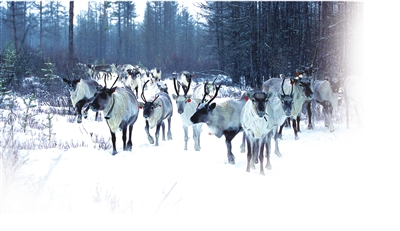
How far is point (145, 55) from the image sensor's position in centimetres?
Answer: 3609

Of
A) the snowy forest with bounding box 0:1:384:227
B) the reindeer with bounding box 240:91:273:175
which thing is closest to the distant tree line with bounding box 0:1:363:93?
the snowy forest with bounding box 0:1:384:227

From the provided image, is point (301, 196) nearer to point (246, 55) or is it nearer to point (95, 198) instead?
point (95, 198)

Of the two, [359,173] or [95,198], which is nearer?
[95,198]

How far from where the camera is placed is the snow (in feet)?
10.9

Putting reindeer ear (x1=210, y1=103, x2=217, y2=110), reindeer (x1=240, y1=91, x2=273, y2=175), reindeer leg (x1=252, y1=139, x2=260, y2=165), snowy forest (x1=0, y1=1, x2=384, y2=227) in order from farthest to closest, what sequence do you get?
1. reindeer ear (x1=210, y1=103, x2=217, y2=110)
2. reindeer leg (x1=252, y1=139, x2=260, y2=165)
3. reindeer (x1=240, y1=91, x2=273, y2=175)
4. snowy forest (x1=0, y1=1, x2=384, y2=227)

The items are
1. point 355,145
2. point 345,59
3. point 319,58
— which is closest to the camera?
point 355,145

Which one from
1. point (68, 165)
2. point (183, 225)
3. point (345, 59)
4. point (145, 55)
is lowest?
point (183, 225)

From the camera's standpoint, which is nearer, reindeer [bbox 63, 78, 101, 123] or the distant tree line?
reindeer [bbox 63, 78, 101, 123]

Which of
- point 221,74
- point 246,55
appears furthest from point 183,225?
point 221,74

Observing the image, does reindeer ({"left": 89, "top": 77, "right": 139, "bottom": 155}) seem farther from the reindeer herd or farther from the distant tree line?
the distant tree line

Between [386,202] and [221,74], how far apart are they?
1867 cm

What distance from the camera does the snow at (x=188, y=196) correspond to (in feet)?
10.9

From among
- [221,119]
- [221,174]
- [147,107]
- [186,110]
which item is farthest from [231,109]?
[221,174]

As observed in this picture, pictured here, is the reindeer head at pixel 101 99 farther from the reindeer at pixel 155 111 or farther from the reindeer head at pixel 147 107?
the reindeer head at pixel 147 107
